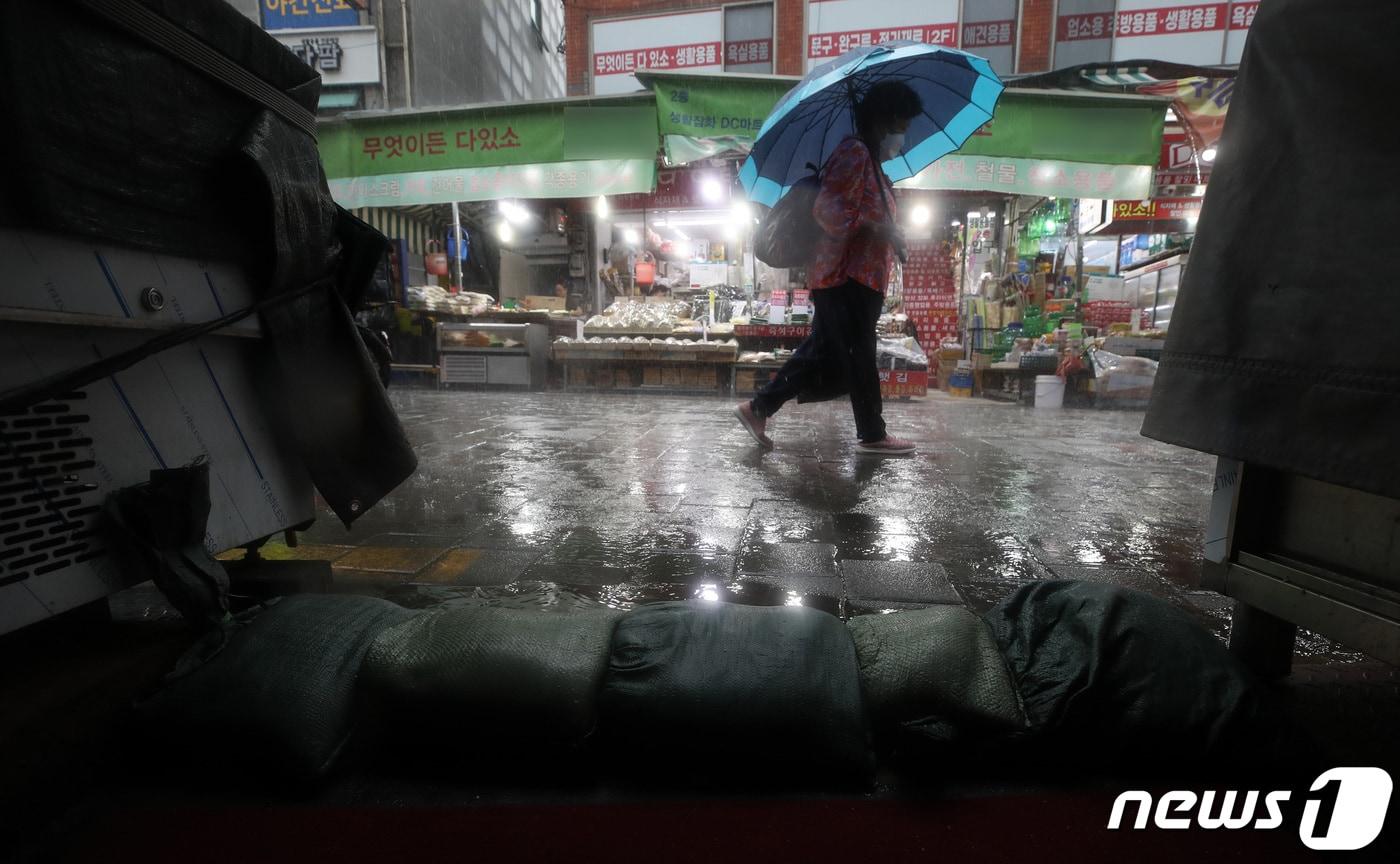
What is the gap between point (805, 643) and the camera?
3.86 ft

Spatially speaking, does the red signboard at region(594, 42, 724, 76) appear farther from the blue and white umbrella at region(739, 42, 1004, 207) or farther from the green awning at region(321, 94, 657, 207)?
the blue and white umbrella at region(739, 42, 1004, 207)

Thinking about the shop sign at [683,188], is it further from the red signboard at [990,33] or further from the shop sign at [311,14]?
the shop sign at [311,14]

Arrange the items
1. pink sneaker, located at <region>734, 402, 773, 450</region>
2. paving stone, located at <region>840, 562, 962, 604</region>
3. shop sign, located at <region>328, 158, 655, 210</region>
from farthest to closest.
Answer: shop sign, located at <region>328, 158, 655, 210</region>
pink sneaker, located at <region>734, 402, 773, 450</region>
paving stone, located at <region>840, 562, 962, 604</region>

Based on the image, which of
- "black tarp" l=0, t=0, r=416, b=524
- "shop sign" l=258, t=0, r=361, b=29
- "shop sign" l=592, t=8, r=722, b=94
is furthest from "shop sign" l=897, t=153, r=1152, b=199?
"shop sign" l=258, t=0, r=361, b=29

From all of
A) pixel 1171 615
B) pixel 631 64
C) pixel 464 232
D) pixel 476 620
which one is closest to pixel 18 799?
pixel 476 620

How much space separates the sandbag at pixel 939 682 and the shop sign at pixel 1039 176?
22.2 feet

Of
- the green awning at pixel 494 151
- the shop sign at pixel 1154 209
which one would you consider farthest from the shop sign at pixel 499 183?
the shop sign at pixel 1154 209

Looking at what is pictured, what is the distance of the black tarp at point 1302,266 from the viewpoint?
923mm

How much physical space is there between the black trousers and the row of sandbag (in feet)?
9.63

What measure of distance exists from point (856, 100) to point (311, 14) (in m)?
13.9

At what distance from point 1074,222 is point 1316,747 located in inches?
523

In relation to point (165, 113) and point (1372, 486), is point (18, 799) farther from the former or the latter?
point (1372, 486)

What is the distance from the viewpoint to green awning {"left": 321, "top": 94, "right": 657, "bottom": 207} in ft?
22.5

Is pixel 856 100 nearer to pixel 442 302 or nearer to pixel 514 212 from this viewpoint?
pixel 442 302
